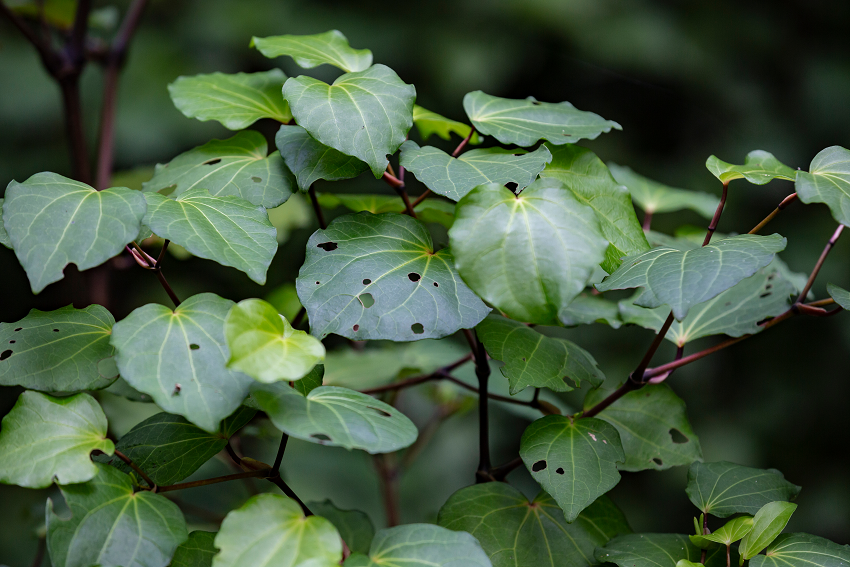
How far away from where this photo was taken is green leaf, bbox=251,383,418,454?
450mm

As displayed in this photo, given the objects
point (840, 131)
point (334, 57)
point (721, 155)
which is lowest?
point (721, 155)

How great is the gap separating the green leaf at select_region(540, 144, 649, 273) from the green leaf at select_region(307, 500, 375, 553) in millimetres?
465

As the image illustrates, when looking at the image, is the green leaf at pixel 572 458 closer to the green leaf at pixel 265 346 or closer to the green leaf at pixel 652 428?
the green leaf at pixel 652 428

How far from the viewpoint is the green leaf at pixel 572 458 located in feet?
1.86

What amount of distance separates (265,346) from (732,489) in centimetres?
50

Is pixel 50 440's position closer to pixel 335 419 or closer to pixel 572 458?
pixel 335 419

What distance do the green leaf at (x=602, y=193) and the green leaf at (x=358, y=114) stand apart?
184 millimetres

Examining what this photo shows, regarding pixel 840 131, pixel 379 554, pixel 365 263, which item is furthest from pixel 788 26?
pixel 379 554

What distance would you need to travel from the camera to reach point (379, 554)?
503 millimetres

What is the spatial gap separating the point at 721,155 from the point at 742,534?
1845mm

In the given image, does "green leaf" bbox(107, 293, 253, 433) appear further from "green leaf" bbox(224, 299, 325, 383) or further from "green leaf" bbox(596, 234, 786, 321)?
"green leaf" bbox(596, 234, 786, 321)

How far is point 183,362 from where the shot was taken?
0.48 metres

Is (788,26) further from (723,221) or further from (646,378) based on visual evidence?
(646,378)

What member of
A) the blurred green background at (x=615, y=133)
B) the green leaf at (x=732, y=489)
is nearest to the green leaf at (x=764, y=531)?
the green leaf at (x=732, y=489)
